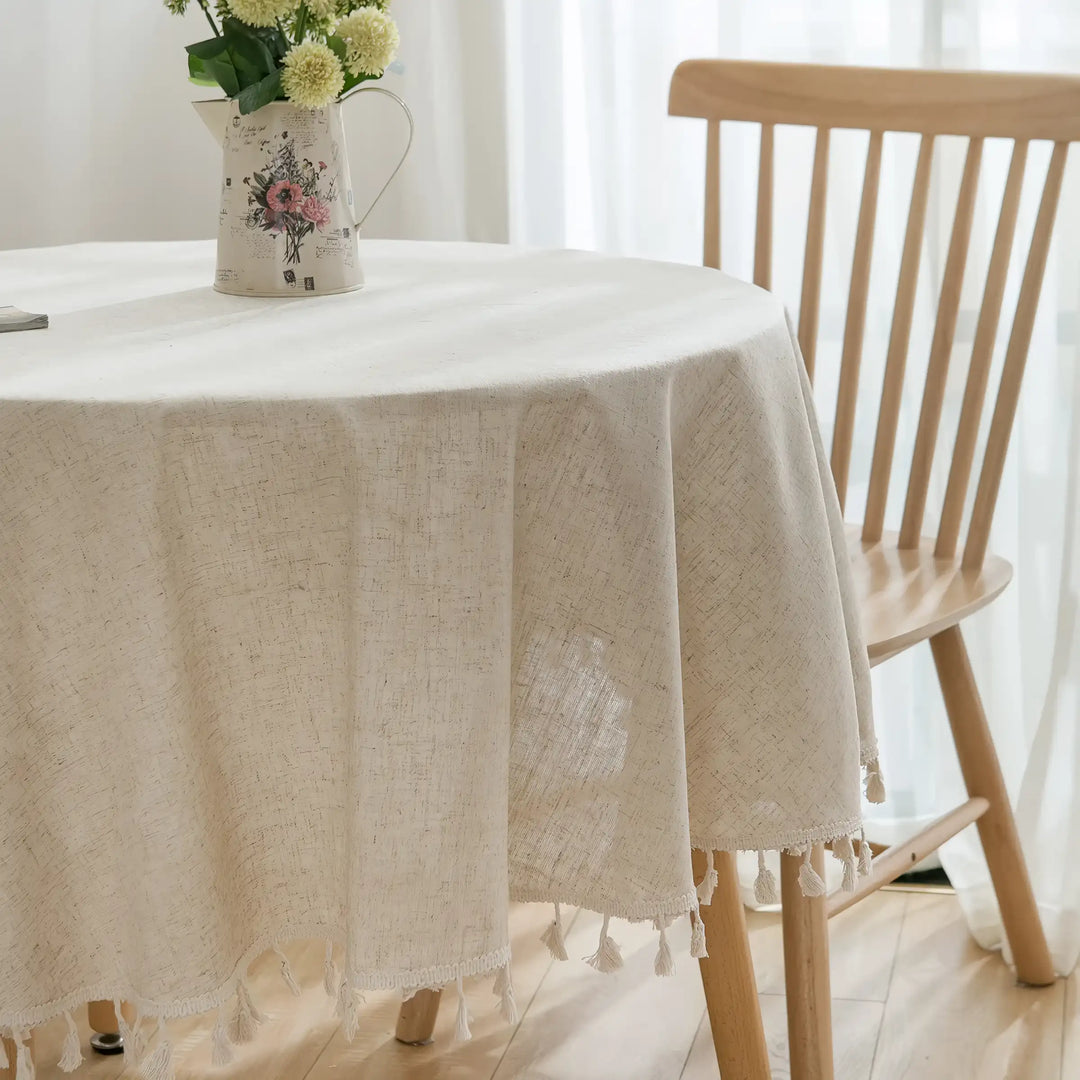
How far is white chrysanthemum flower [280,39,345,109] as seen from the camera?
3.54 feet

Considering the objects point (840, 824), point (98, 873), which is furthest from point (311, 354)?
point (840, 824)

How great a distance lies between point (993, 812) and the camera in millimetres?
1526

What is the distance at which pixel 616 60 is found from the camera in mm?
1765

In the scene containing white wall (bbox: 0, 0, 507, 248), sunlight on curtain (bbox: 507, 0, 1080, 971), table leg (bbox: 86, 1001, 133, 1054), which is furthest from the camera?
white wall (bbox: 0, 0, 507, 248)

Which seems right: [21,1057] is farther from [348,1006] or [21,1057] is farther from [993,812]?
[993,812]

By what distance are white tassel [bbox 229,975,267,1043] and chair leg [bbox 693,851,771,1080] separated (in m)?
0.39

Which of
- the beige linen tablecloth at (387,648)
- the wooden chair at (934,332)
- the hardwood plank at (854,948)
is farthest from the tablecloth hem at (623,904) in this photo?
the hardwood plank at (854,948)

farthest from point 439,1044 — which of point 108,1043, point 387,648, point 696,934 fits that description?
point 387,648

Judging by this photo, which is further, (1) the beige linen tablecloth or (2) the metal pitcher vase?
Answer: (2) the metal pitcher vase

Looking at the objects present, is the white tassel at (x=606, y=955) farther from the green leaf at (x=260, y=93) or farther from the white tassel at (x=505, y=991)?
the green leaf at (x=260, y=93)

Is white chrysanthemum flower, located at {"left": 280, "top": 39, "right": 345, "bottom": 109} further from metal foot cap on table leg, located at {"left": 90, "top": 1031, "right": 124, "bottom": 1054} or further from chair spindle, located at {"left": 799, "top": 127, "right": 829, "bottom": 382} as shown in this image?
metal foot cap on table leg, located at {"left": 90, "top": 1031, "right": 124, "bottom": 1054}

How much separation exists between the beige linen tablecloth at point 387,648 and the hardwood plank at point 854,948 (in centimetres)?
73

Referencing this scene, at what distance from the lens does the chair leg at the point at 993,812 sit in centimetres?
150

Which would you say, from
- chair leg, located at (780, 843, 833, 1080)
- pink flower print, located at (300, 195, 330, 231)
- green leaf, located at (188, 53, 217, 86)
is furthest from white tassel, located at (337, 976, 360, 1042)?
green leaf, located at (188, 53, 217, 86)
